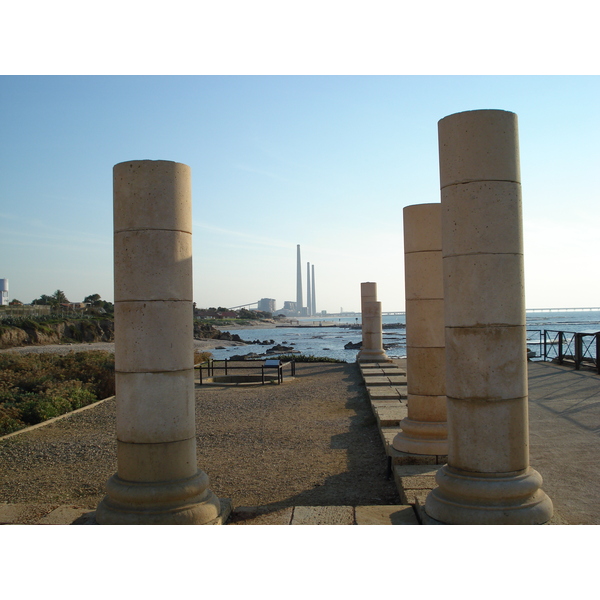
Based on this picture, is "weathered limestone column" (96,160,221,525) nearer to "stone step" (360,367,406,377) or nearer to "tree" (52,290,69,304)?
"stone step" (360,367,406,377)

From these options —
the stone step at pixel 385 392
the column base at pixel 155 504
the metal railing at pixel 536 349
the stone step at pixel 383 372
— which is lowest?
the metal railing at pixel 536 349

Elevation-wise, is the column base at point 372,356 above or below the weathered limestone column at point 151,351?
below

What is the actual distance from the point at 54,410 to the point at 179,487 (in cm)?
878

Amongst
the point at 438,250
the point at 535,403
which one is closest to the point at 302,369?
the point at 535,403

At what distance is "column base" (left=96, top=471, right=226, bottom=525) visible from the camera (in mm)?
5469

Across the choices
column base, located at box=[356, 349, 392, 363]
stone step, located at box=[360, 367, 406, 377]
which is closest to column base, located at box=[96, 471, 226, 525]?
stone step, located at box=[360, 367, 406, 377]

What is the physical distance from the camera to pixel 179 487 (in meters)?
5.60

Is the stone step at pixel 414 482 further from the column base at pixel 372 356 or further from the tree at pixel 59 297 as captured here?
the tree at pixel 59 297

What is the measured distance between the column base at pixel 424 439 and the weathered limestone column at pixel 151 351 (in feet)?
11.2

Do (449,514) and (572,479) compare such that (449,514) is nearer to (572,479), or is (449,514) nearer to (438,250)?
(572,479)

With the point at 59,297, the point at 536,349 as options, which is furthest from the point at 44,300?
the point at 536,349

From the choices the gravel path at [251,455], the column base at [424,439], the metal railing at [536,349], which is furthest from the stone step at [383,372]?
the column base at [424,439]

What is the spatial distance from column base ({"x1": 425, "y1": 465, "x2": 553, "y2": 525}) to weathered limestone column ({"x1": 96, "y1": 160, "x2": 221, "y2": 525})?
250 cm

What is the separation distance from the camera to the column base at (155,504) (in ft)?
17.9
